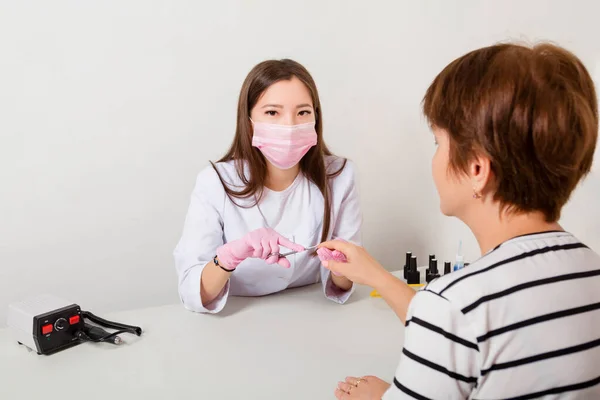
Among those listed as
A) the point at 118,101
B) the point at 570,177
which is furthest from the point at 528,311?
the point at 118,101

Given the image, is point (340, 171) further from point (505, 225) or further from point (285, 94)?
point (505, 225)

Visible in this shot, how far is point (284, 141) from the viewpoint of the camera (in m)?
1.49

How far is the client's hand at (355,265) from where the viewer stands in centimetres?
122

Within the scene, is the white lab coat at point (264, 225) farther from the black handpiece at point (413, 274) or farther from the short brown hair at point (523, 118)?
the short brown hair at point (523, 118)

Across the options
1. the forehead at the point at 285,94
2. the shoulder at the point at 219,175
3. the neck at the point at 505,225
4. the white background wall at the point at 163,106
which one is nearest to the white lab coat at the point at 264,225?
the shoulder at the point at 219,175

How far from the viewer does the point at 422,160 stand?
7.78 feet

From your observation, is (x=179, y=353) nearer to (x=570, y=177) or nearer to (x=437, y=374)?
(x=437, y=374)

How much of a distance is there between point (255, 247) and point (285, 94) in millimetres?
415

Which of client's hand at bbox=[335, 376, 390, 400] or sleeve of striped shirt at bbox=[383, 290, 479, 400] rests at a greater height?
sleeve of striped shirt at bbox=[383, 290, 479, 400]

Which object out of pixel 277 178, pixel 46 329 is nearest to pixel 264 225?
pixel 277 178

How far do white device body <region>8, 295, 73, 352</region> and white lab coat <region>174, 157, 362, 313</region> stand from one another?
305mm

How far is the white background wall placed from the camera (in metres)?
1.77

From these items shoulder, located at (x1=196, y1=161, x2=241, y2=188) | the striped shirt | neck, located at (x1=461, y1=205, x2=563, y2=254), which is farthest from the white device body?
neck, located at (x1=461, y1=205, x2=563, y2=254)

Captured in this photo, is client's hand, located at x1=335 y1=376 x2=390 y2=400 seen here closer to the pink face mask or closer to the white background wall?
the pink face mask
